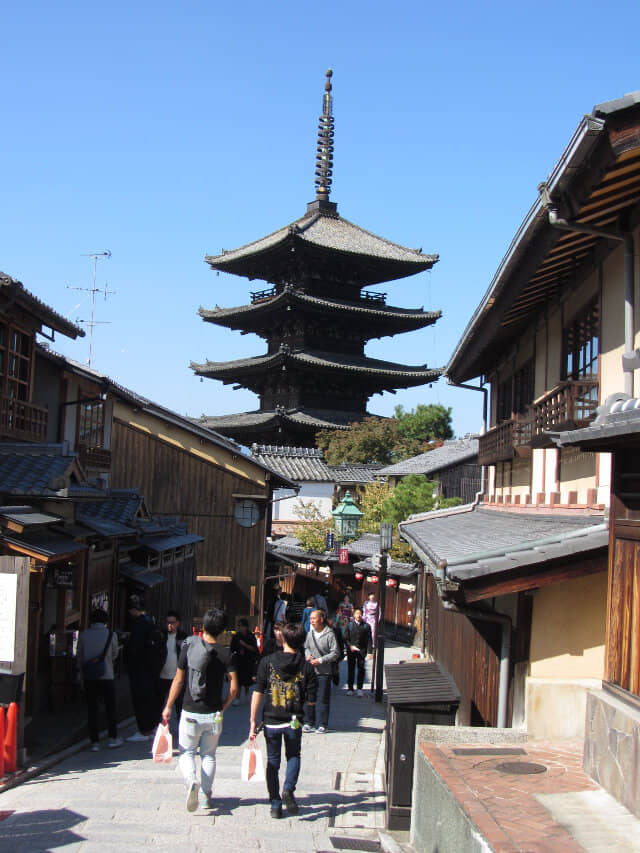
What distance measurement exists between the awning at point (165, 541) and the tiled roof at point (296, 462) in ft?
58.2

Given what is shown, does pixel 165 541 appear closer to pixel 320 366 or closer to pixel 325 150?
pixel 320 366

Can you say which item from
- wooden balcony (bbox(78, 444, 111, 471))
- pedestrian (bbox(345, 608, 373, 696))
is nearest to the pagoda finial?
wooden balcony (bbox(78, 444, 111, 471))

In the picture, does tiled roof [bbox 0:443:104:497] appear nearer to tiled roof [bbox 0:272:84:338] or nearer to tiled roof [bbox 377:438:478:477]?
tiled roof [bbox 0:272:84:338]

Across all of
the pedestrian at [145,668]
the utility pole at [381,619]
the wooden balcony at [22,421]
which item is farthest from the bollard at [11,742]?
the utility pole at [381,619]

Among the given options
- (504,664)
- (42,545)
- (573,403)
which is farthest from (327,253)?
(504,664)

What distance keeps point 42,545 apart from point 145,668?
6.36ft

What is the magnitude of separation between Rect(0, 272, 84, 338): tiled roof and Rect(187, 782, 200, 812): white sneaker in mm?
8548

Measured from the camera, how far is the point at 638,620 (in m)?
5.62

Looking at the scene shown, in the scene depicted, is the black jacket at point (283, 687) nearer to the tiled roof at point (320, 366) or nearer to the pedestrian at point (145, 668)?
the pedestrian at point (145, 668)

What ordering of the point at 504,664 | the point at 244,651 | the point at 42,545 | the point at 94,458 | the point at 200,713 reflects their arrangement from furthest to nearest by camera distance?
the point at 94,458 → the point at 244,651 → the point at 42,545 → the point at 504,664 → the point at 200,713

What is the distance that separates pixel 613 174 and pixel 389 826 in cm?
559

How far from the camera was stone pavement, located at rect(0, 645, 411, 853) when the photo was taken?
6.55 metres

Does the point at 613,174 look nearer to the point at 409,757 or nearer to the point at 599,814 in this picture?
the point at 599,814

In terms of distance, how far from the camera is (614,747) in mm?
5578
